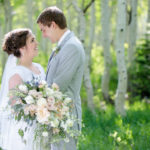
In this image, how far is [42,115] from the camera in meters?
2.67

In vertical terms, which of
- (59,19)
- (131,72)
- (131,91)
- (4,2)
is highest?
(4,2)

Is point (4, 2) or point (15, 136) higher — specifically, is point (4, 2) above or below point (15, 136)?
above

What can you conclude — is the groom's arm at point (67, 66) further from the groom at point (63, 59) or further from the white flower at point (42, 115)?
the white flower at point (42, 115)

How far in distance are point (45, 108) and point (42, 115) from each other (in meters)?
0.06

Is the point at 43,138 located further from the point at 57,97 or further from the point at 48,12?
the point at 48,12

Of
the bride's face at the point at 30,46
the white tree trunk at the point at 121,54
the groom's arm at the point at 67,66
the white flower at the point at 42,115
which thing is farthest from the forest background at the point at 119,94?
the bride's face at the point at 30,46

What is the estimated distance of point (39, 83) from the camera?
2.83m

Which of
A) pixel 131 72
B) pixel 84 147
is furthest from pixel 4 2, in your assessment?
pixel 84 147

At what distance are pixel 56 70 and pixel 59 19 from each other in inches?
19.2

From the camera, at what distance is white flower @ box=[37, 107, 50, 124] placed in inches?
105

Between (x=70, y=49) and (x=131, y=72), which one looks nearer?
(x=70, y=49)

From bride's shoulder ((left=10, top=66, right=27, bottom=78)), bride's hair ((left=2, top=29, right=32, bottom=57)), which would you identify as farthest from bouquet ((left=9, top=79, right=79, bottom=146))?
bride's hair ((left=2, top=29, right=32, bottom=57))

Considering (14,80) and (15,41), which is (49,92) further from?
(15,41)

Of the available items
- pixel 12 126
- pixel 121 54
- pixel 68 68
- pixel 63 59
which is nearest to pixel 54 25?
pixel 63 59
